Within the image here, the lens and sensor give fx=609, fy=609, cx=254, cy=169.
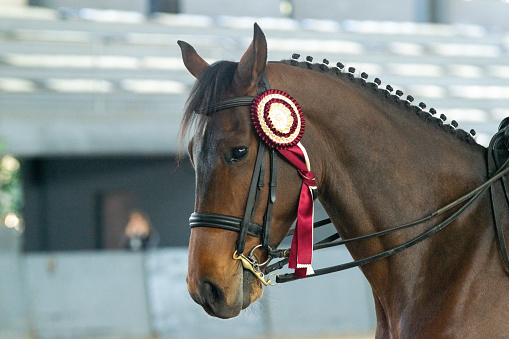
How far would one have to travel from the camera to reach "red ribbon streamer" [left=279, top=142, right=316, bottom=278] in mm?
1983

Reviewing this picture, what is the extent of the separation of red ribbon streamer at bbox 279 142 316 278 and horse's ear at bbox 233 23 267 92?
25 centimetres

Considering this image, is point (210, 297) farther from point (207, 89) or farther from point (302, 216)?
point (207, 89)

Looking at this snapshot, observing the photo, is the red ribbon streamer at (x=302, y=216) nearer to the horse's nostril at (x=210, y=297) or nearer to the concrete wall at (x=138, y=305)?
the horse's nostril at (x=210, y=297)

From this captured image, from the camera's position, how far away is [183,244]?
12445mm

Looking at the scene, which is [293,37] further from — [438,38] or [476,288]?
[476,288]

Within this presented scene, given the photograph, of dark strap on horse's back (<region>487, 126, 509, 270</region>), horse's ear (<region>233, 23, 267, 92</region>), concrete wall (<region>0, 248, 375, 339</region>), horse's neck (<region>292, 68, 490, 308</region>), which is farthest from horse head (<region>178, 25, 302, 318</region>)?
concrete wall (<region>0, 248, 375, 339</region>)

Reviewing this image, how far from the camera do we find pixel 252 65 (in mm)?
1960

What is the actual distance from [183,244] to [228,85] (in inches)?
420

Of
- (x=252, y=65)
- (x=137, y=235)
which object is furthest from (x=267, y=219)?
(x=137, y=235)

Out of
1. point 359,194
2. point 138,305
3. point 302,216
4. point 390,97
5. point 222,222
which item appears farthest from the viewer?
point 138,305

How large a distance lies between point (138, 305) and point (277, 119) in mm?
6144

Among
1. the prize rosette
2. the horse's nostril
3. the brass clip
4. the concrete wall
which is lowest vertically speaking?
the concrete wall

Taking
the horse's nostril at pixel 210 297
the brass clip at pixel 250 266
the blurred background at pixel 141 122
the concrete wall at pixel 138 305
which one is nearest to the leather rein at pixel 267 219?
the brass clip at pixel 250 266

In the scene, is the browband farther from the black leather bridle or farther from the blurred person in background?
the blurred person in background
